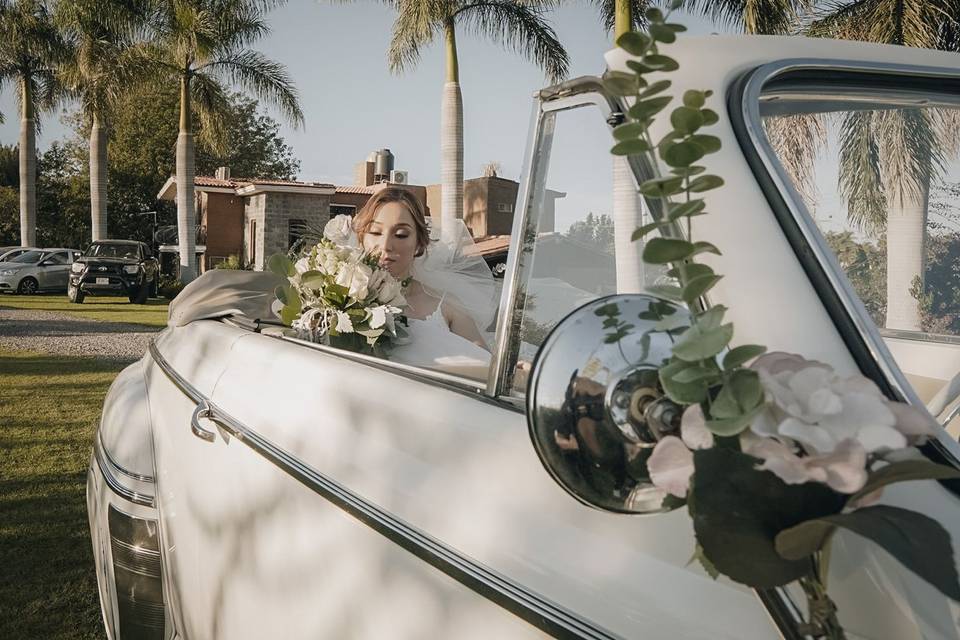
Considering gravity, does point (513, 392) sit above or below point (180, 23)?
below

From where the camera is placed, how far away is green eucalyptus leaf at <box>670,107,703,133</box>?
2.43ft

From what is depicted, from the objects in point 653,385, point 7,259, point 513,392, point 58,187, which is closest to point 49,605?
point 513,392

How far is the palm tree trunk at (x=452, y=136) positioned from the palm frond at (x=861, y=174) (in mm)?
16276

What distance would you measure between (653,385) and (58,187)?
5221cm

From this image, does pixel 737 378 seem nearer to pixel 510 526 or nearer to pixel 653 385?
pixel 653 385

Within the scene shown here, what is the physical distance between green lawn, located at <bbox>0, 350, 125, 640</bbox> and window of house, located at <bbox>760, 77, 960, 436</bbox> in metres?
3.00

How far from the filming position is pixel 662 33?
2.54 ft

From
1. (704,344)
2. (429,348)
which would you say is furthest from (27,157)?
(704,344)

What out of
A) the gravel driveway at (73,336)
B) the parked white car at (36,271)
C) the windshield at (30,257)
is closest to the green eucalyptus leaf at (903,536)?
the gravel driveway at (73,336)

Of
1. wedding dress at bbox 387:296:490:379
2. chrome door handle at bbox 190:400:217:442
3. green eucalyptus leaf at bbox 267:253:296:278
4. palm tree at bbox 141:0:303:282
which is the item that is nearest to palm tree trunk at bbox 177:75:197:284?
palm tree at bbox 141:0:303:282

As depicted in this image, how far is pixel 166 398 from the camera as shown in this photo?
245 centimetres

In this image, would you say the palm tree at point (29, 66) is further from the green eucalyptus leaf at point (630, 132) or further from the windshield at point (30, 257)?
the green eucalyptus leaf at point (630, 132)

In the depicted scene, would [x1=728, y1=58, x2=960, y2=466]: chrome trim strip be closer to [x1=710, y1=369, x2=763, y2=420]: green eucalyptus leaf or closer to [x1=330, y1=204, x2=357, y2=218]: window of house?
[x1=710, y1=369, x2=763, y2=420]: green eucalyptus leaf

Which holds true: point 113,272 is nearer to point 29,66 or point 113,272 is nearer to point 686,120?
point 29,66
